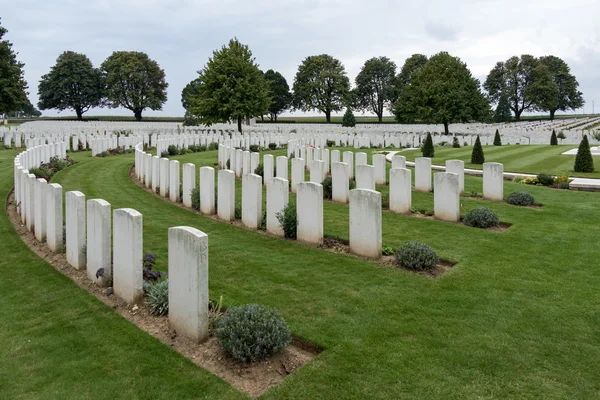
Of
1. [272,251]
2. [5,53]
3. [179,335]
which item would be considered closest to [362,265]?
[272,251]

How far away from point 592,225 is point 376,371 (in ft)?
25.0

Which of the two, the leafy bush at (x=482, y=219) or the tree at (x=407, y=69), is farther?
the tree at (x=407, y=69)

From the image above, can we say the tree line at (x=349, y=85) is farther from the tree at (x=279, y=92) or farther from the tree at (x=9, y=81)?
the tree at (x=9, y=81)

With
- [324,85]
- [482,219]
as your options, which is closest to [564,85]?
[324,85]

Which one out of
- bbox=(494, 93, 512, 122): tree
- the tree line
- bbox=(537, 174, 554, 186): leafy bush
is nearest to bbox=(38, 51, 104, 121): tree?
the tree line

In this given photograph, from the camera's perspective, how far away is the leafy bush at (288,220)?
28.2 feet

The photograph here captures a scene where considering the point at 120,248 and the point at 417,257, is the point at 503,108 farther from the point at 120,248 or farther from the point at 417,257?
the point at 120,248

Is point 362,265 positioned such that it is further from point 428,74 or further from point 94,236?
point 428,74

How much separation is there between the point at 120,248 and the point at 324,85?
7501cm

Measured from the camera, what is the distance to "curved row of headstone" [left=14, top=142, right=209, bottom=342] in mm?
4812

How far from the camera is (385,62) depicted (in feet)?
280

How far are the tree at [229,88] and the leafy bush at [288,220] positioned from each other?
97.4ft

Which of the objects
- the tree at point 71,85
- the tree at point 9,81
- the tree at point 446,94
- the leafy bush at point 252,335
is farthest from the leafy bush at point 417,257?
the tree at point 71,85

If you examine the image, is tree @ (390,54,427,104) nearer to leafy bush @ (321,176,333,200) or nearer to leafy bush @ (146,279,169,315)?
leafy bush @ (321,176,333,200)
